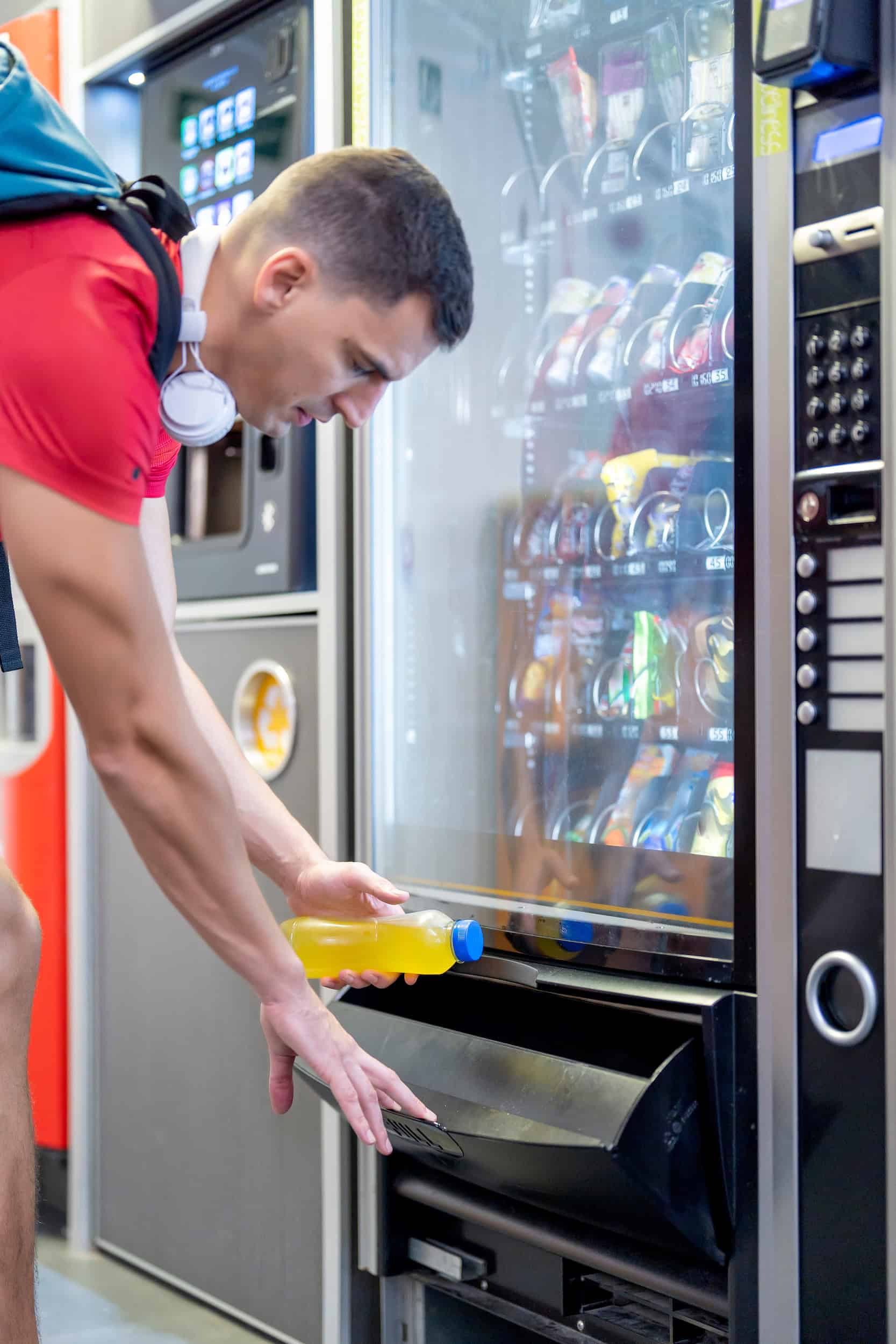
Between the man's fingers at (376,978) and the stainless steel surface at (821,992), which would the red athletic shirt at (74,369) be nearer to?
the man's fingers at (376,978)

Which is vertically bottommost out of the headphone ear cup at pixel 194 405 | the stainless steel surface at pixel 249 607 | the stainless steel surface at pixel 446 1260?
the stainless steel surface at pixel 446 1260

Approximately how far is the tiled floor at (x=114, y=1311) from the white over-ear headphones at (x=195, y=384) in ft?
5.51

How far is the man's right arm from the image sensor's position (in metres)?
1.15

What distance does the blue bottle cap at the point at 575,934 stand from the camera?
1.77m

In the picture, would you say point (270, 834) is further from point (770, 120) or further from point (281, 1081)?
point (770, 120)

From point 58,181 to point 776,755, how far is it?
0.95 m

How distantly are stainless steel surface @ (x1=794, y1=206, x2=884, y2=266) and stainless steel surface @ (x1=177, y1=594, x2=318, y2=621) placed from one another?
2.98 ft

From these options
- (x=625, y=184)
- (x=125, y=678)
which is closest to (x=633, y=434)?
(x=625, y=184)

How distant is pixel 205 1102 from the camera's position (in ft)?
8.23

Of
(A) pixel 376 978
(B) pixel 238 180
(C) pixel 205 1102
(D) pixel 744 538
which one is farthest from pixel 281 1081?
(B) pixel 238 180

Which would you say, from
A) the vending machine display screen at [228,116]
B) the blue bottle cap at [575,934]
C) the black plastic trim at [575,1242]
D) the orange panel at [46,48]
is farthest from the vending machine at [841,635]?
Result: the orange panel at [46,48]

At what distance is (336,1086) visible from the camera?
4.38ft

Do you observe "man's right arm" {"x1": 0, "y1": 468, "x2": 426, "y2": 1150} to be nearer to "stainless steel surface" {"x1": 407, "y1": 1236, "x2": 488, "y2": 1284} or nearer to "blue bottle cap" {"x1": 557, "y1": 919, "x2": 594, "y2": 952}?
"blue bottle cap" {"x1": 557, "y1": 919, "x2": 594, "y2": 952}

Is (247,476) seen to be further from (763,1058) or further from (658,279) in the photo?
(763,1058)
